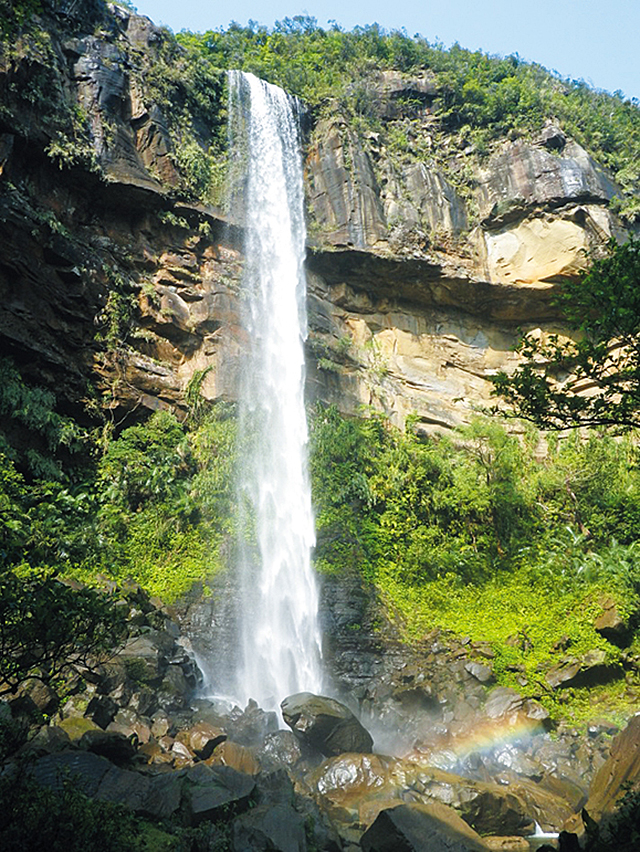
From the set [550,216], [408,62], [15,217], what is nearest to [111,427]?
[15,217]

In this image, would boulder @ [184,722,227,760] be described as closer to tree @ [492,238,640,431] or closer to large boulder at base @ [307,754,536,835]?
large boulder at base @ [307,754,536,835]

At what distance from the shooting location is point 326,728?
842 centimetres

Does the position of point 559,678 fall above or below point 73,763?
below

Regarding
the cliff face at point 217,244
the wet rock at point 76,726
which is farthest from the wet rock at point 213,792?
the cliff face at point 217,244

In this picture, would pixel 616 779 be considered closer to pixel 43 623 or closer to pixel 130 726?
pixel 130 726

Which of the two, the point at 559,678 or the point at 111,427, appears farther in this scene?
the point at 111,427

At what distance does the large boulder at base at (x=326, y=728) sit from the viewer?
8.37 metres

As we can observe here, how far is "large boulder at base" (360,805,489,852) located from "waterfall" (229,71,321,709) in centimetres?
516

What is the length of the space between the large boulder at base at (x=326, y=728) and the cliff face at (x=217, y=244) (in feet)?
22.1

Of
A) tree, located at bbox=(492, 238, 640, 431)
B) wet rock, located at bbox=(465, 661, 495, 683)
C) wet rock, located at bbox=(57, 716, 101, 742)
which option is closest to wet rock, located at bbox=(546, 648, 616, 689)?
wet rock, located at bbox=(465, 661, 495, 683)

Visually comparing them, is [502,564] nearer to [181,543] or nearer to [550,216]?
[181,543]

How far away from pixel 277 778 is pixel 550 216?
1991 centimetres

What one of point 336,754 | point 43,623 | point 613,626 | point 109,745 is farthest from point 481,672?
point 43,623

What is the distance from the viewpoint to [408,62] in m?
26.7
